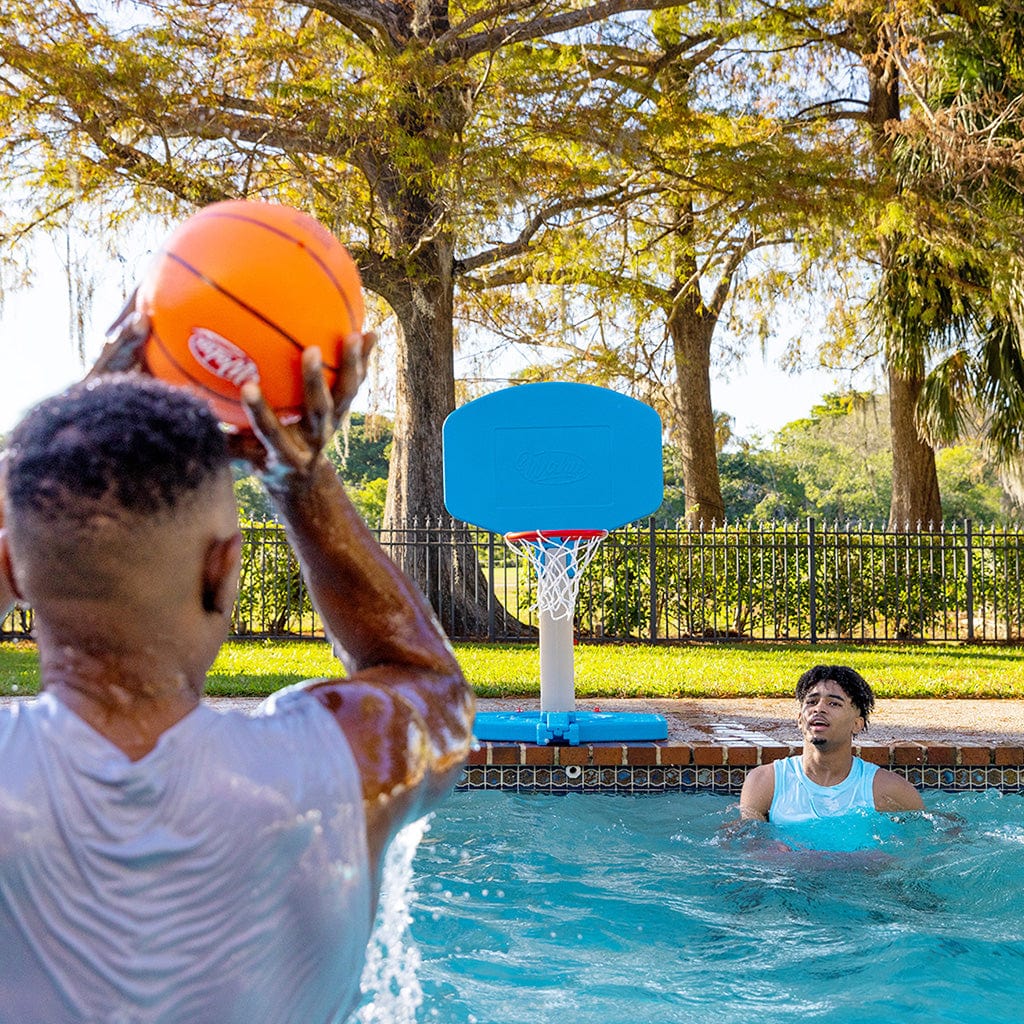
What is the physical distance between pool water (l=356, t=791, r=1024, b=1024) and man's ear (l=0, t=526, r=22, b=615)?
3.11 m

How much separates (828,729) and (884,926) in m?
0.90

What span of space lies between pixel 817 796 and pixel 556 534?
7.73ft

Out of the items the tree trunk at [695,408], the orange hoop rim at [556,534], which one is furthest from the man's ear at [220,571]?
the tree trunk at [695,408]

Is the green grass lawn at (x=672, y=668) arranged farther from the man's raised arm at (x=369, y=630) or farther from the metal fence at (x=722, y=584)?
the man's raised arm at (x=369, y=630)

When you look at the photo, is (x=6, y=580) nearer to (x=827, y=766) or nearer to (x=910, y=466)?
(x=827, y=766)

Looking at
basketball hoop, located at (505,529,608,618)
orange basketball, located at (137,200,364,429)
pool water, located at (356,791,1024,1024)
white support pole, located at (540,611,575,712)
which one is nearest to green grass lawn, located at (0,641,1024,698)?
white support pole, located at (540,611,575,712)

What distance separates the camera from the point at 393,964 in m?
4.80

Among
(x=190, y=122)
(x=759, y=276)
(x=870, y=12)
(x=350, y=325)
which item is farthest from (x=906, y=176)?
(x=350, y=325)

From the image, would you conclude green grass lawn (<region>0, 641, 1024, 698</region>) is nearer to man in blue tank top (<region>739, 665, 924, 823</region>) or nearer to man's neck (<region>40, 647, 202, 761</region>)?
man in blue tank top (<region>739, 665, 924, 823</region>)

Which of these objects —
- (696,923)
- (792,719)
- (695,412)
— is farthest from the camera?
(695,412)

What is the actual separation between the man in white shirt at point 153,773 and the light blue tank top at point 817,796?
15.4 feet

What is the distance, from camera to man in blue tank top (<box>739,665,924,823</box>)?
17.9 ft

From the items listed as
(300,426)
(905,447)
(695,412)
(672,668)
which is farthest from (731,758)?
(695,412)

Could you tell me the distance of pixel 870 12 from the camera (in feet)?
49.5
